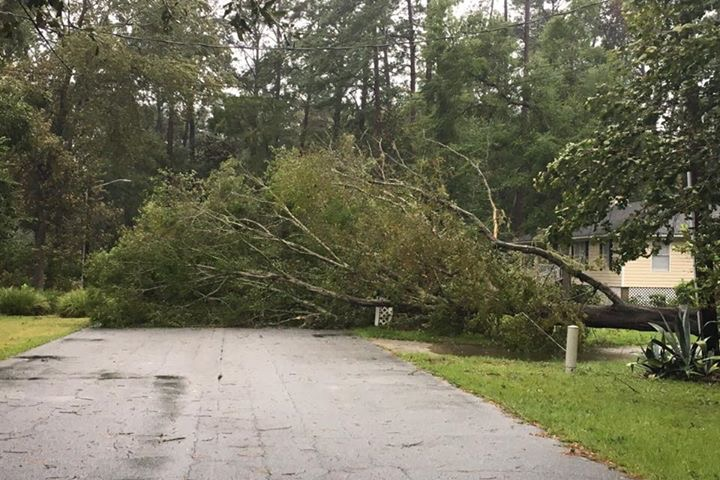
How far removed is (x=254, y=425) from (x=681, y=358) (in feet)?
22.2

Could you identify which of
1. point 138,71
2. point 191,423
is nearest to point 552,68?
point 138,71

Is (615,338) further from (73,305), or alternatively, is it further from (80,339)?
(73,305)

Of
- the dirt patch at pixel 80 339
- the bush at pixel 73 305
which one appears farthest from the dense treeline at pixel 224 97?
the dirt patch at pixel 80 339

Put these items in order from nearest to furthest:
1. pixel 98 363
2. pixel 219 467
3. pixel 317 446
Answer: pixel 219 467
pixel 317 446
pixel 98 363

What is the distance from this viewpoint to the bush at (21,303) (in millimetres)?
23188

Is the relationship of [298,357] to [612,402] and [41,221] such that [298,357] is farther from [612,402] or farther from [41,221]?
[41,221]

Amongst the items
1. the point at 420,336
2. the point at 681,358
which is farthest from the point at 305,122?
the point at 681,358

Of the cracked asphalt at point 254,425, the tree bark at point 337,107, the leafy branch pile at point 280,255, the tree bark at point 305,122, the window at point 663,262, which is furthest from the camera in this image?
the tree bark at point 337,107

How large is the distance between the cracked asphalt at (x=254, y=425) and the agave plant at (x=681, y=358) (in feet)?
11.3

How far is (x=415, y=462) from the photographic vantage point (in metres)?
5.32

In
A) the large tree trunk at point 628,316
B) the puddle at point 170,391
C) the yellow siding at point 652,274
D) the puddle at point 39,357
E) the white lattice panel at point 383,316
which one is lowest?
the puddle at point 39,357

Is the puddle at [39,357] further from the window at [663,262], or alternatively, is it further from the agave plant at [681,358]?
the window at [663,262]

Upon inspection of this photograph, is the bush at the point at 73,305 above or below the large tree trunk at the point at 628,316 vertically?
below

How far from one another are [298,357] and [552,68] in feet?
80.0
